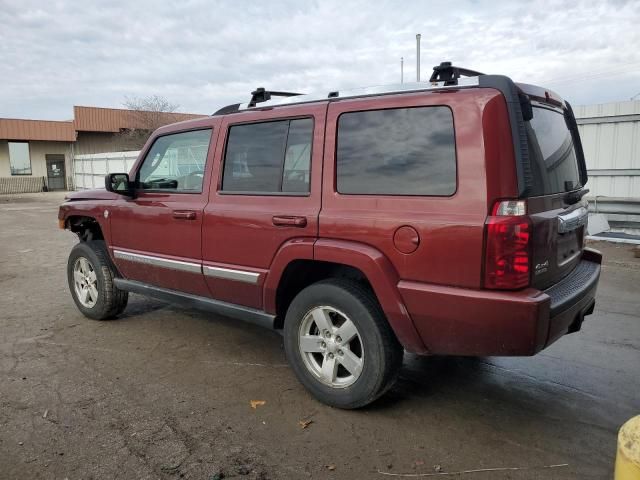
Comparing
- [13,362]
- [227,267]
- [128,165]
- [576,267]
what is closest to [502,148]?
[576,267]

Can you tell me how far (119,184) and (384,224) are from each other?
9.23 feet

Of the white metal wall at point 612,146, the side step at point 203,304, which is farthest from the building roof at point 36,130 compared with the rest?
the side step at point 203,304

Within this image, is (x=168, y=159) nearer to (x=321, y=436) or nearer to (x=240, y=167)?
(x=240, y=167)

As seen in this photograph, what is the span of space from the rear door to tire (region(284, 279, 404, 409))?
3.17ft

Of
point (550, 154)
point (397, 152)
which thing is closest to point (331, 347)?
point (397, 152)

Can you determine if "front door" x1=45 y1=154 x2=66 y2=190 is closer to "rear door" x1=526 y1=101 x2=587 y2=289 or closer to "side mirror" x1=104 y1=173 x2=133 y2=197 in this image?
"side mirror" x1=104 y1=173 x2=133 y2=197

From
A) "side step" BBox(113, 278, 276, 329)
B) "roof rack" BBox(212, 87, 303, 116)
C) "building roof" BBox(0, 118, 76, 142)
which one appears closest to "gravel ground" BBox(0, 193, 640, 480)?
"side step" BBox(113, 278, 276, 329)

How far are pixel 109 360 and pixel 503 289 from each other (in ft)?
10.7

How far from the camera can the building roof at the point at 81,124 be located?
30725 millimetres

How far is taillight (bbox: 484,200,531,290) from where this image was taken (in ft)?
→ 8.78

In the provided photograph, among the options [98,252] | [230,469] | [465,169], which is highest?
[465,169]

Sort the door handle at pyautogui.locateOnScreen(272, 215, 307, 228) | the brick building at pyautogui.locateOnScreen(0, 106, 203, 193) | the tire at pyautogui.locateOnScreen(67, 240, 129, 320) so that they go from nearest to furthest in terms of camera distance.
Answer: the door handle at pyautogui.locateOnScreen(272, 215, 307, 228) < the tire at pyautogui.locateOnScreen(67, 240, 129, 320) < the brick building at pyautogui.locateOnScreen(0, 106, 203, 193)

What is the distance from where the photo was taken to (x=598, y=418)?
3266 mm

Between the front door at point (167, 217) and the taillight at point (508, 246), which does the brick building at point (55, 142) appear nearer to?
the front door at point (167, 217)
